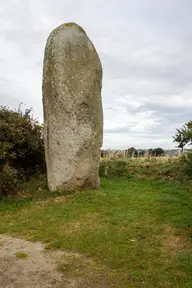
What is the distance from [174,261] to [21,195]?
765 cm

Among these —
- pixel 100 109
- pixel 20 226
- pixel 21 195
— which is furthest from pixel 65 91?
pixel 20 226

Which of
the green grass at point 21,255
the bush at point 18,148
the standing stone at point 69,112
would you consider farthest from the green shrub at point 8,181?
the green grass at point 21,255

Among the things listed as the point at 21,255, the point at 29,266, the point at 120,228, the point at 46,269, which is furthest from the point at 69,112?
the point at 46,269

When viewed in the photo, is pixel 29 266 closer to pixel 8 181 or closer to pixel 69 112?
pixel 8 181

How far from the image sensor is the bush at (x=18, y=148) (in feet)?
40.6

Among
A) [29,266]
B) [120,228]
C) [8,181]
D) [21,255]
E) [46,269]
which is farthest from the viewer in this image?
[8,181]

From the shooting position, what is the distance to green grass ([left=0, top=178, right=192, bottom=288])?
5876 millimetres

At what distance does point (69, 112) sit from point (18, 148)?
2.90m

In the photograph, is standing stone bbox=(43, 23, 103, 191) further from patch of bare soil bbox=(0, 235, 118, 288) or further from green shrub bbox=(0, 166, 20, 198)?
patch of bare soil bbox=(0, 235, 118, 288)

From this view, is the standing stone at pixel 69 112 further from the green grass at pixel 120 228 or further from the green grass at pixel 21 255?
the green grass at pixel 21 255

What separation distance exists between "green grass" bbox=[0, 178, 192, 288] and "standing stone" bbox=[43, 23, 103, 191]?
0.86m

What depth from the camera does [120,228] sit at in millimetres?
8273

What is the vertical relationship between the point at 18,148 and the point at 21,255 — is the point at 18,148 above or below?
above

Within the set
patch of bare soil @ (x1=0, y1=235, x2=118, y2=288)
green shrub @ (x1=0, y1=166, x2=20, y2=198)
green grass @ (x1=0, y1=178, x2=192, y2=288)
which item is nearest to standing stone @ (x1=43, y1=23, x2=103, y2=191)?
green grass @ (x1=0, y1=178, x2=192, y2=288)
